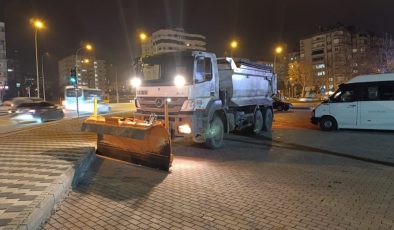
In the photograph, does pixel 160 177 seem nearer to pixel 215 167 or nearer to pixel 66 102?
pixel 215 167

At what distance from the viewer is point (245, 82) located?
1410 cm

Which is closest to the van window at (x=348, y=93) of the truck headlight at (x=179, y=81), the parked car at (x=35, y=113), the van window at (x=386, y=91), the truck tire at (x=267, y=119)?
the van window at (x=386, y=91)

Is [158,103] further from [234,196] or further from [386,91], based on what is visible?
[386,91]

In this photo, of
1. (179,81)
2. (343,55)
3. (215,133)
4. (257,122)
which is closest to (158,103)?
(179,81)

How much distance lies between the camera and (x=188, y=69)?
11.0 metres

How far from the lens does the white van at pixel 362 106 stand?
589 inches

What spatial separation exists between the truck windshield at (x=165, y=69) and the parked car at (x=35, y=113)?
12551 mm

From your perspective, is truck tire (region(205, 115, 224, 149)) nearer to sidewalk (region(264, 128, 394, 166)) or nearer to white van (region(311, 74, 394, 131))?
sidewalk (region(264, 128, 394, 166))

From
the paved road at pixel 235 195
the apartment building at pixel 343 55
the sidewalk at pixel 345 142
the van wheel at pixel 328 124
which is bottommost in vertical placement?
the paved road at pixel 235 195

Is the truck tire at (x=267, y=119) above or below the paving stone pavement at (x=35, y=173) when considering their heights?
above

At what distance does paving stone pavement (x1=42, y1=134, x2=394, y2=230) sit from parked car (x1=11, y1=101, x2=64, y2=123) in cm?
1413

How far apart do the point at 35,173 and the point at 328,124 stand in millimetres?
12626

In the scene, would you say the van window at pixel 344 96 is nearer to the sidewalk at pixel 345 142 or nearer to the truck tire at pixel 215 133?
the sidewalk at pixel 345 142

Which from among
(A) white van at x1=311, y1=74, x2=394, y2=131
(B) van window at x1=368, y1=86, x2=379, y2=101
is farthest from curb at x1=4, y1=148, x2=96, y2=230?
(B) van window at x1=368, y1=86, x2=379, y2=101
